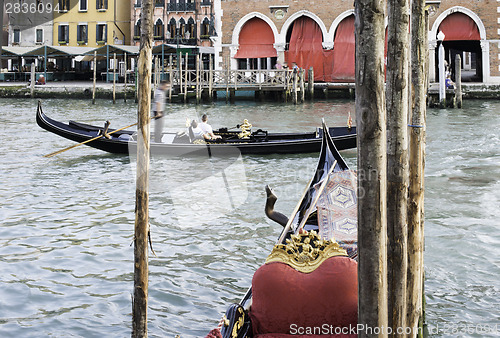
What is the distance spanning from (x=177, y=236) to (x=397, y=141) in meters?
2.89

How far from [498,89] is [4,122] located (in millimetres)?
11975

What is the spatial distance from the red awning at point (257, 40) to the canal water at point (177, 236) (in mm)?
10720

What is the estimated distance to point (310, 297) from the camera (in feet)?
8.16

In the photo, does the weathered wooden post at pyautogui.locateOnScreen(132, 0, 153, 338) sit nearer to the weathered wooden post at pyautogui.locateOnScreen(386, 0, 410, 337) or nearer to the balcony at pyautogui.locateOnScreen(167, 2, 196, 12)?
the weathered wooden post at pyautogui.locateOnScreen(386, 0, 410, 337)

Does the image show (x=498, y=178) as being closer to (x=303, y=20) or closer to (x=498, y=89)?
(x=498, y=89)

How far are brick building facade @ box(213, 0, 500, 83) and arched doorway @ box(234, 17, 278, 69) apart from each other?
0.03 m

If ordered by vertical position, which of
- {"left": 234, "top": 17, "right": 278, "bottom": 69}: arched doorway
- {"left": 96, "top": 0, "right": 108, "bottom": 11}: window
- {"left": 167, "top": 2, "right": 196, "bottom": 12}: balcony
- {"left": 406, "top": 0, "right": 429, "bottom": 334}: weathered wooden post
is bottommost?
{"left": 406, "top": 0, "right": 429, "bottom": 334}: weathered wooden post

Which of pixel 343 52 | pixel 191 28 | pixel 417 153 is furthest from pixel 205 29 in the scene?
pixel 417 153

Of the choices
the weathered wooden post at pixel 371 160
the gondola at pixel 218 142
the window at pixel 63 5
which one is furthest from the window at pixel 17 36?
the weathered wooden post at pixel 371 160

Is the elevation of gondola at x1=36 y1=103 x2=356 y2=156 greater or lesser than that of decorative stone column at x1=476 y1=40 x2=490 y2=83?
lesser

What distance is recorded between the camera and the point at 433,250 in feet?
15.6

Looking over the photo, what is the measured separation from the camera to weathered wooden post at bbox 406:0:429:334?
9.82ft

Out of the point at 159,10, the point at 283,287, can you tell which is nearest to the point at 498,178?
the point at 283,287

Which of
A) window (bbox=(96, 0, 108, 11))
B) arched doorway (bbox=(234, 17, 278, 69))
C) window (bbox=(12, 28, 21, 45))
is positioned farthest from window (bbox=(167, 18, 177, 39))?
arched doorway (bbox=(234, 17, 278, 69))
